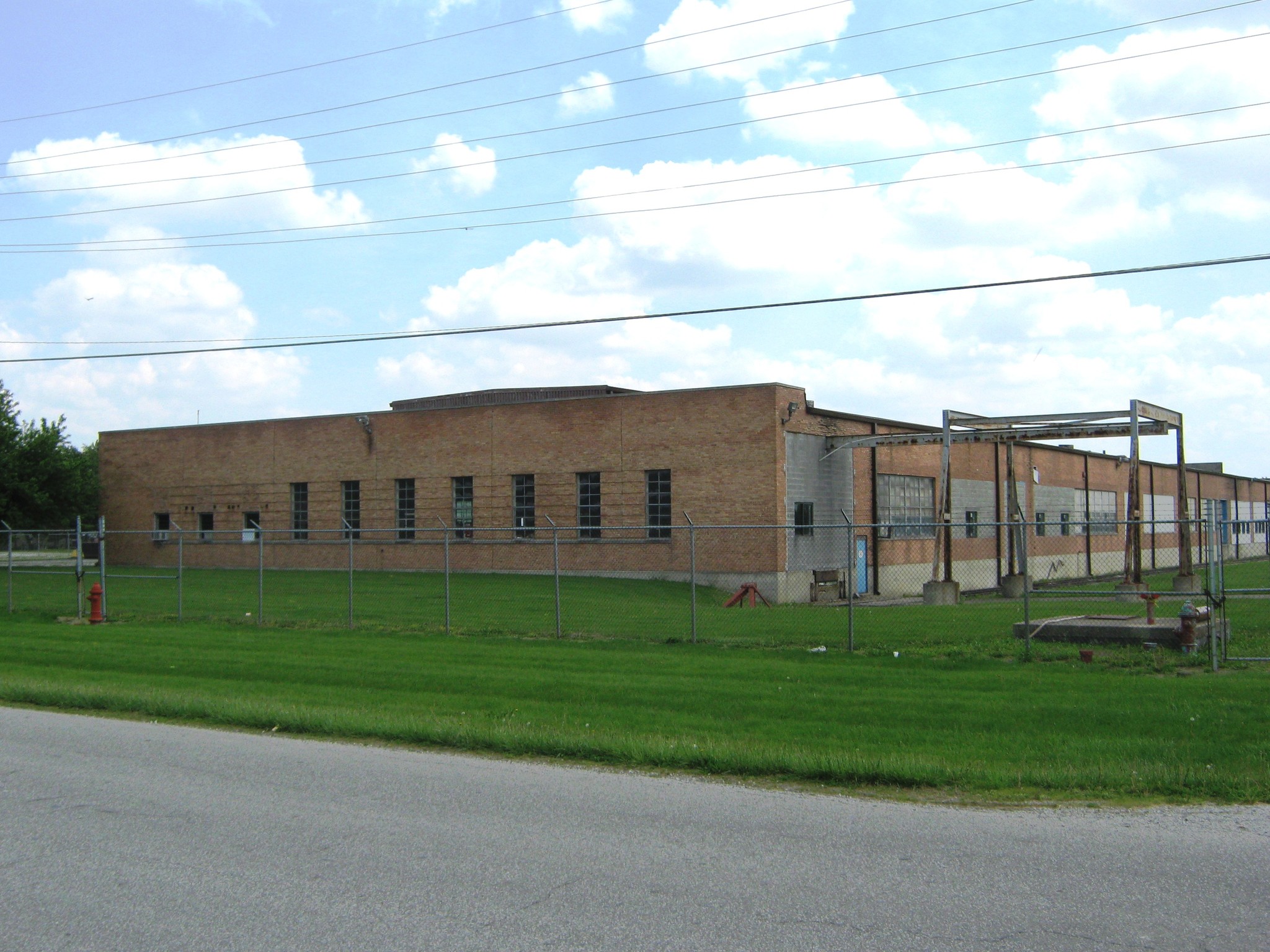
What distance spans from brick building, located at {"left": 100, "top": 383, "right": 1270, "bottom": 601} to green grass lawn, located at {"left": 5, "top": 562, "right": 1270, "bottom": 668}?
6.55 ft

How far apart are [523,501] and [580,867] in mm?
33455

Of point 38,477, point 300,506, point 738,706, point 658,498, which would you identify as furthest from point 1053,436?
point 38,477

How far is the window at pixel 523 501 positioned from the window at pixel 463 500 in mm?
1929

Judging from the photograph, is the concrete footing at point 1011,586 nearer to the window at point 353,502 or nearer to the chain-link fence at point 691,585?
the chain-link fence at point 691,585

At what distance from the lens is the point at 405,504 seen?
140 ft

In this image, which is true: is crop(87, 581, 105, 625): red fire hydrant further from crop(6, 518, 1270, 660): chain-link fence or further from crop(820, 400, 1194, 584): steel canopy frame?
crop(820, 400, 1194, 584): steel canopy frame

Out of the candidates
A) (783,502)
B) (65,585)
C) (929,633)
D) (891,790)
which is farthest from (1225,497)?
(891,790)

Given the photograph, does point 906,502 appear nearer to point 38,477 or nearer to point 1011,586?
point 1011,586

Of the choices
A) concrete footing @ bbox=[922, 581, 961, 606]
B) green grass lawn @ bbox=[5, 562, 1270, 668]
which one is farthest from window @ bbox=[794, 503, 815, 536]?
concrete footing @ bbox=[922, 581, 961, 606]

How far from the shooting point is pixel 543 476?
39.1m

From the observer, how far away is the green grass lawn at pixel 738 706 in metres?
9.28

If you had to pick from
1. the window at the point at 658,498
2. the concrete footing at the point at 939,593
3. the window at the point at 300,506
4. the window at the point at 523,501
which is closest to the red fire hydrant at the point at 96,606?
the window at the point at 523,501

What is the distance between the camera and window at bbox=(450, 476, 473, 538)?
134 feet

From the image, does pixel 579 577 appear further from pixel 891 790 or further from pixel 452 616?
pixel 891 790
